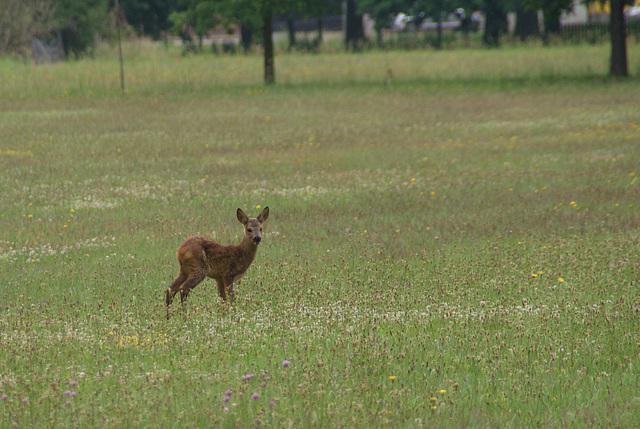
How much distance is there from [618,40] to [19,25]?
155 ft

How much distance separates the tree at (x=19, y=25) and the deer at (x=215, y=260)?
6289 centimetres

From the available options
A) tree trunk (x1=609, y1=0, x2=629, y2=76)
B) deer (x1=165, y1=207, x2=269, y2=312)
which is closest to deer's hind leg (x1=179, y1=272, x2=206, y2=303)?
deer (x1=165, y1=207, x2=269, y2=312)

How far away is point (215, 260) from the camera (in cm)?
840

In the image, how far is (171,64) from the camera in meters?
53.1

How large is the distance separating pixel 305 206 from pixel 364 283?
19.1 feet

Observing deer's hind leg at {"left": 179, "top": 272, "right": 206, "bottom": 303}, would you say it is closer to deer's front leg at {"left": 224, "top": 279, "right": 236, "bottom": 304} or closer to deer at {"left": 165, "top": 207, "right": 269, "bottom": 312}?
deer at {"left": 165, "top": 207, "right": 269, "bottom": 312}

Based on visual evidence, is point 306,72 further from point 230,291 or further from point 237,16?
point 230,291

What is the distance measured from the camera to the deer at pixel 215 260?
820 cm

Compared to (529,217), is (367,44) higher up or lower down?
higher up

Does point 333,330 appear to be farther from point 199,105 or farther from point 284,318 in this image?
point 199,105

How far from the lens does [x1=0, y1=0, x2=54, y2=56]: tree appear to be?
67.1m

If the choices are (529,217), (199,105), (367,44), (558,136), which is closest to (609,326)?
(529,217)

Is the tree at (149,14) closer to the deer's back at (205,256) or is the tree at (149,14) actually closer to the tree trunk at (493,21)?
the tree trunk at (493,21)

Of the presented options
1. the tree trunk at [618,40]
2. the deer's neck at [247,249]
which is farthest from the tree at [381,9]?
the deer's neck at [247,249]
